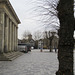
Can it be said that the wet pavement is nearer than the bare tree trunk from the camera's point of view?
No

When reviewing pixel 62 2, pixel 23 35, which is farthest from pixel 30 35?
pixel 62 2

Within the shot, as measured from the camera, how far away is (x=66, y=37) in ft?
11.1

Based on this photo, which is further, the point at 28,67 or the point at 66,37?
the point at 28,67

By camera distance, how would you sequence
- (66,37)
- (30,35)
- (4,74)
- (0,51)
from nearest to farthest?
(66,37) < (4,74) < (0,51) < (30,35)

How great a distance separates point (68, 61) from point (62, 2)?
4.69ft

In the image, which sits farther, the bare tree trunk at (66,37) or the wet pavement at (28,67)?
the wet pavement at (28,67)

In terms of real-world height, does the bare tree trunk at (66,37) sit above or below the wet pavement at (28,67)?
above

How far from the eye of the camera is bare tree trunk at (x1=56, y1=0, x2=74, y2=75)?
3389 mm

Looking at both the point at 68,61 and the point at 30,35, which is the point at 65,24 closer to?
the point at 68,61

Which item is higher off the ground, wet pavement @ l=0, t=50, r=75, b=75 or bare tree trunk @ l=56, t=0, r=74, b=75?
bare tree trunk @ l=56, t=0, r=74, b=75

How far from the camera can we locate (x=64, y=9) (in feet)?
11.3

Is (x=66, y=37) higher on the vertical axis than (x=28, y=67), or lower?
higher

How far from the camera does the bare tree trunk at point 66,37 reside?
3.39 m

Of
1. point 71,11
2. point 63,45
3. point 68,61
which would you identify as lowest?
point 68,61
